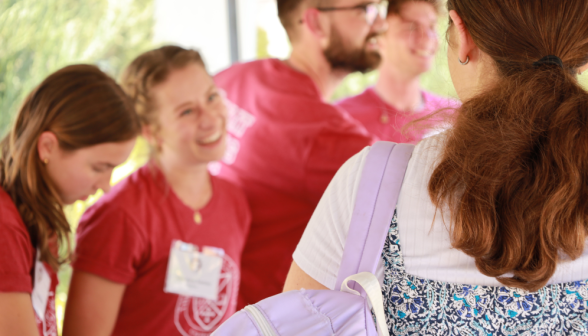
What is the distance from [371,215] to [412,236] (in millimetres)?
73

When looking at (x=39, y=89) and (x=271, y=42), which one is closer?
(x=39, y=89)

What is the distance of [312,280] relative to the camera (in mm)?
910

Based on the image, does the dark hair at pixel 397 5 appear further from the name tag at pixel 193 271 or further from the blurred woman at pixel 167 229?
the name tag at pixel 193 271

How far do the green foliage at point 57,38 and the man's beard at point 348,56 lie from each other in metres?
0.86

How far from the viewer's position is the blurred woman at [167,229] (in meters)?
1.55

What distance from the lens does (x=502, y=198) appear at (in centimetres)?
77

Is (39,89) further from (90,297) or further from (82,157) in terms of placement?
(90,297)

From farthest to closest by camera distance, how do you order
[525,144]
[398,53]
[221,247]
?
[398,53]
[221,247]
[525,144]

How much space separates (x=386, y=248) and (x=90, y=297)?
1.05 meters

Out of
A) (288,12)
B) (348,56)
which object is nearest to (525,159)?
(348,56)

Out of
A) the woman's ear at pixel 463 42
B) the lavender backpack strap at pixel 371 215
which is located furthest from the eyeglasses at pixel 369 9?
the lavender backpack strap at pixel 371 215

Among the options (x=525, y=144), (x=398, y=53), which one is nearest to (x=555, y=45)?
(x=525, y=144)

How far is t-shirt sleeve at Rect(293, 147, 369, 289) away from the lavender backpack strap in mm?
17

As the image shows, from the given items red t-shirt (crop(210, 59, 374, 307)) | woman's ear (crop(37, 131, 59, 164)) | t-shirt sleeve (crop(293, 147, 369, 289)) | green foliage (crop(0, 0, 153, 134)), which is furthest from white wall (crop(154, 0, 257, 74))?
t-shirt sleeve (crop(293, 147, 369, 289))
